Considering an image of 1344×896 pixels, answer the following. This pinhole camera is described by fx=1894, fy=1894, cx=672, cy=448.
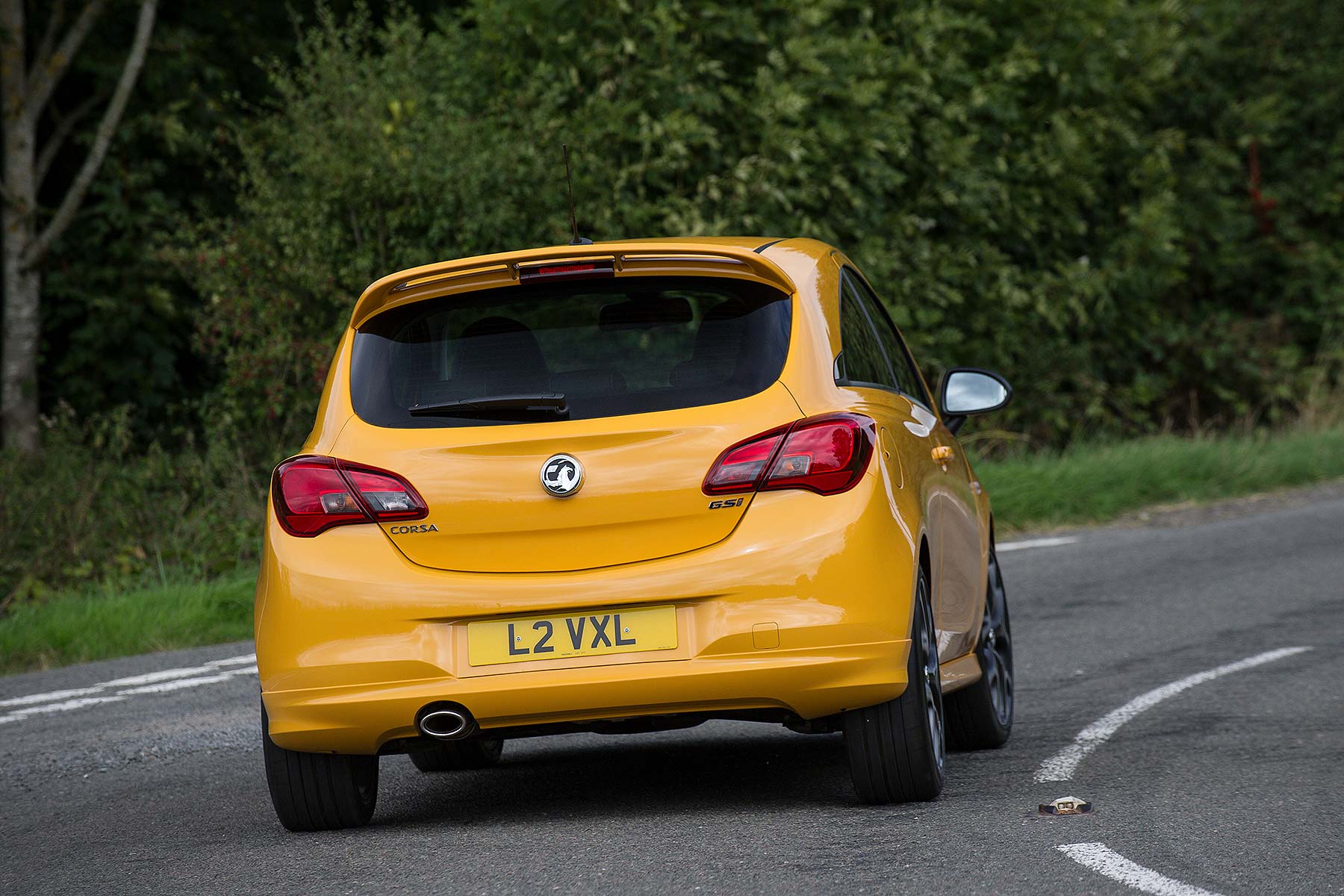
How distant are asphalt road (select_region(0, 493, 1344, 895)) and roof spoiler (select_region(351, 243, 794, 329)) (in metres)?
1.57

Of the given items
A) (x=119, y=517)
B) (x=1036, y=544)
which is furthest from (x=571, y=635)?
(x=1036, y=544)

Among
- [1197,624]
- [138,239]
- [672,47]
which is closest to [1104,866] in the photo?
[1197,624]

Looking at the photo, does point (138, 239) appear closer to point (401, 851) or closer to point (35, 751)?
point (35, 751)

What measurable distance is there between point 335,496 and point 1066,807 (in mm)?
2235

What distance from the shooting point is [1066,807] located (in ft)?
17.6

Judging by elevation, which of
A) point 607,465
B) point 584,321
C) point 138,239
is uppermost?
point 138,239

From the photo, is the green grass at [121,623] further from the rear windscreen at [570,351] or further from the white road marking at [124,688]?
the rear windscreen at [570,351]

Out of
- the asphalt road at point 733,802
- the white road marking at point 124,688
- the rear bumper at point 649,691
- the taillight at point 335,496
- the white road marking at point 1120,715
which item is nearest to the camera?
the asphalt road at point 733,802

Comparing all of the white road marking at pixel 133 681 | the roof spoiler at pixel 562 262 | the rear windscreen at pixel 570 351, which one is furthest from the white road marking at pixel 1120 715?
the white road marking at pixel 133 681

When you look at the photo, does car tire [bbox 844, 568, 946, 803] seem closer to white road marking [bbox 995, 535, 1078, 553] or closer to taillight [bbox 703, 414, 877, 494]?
taillight [bbox 703, 414, 877, 494]

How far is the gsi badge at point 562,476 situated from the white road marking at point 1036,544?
349 inches

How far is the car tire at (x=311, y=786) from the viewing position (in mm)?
5504

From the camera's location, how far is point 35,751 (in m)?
7.53

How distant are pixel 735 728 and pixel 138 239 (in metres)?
13.2
